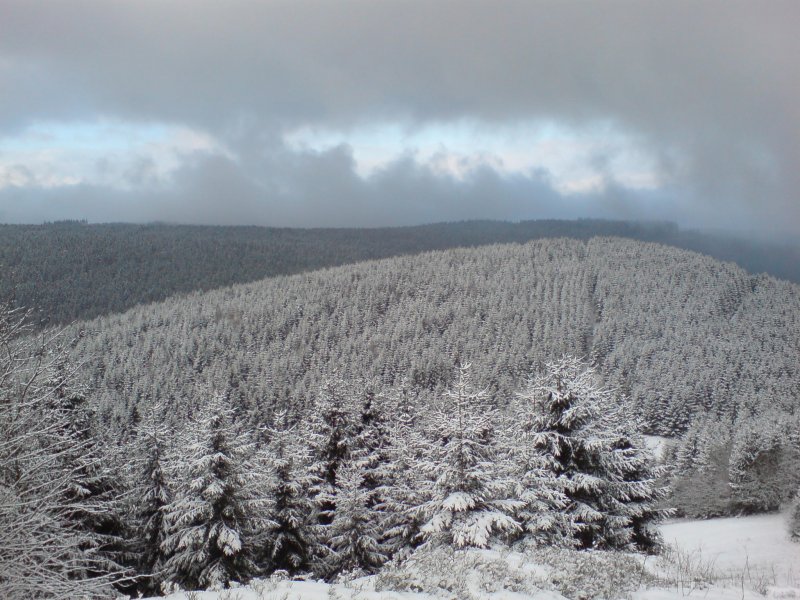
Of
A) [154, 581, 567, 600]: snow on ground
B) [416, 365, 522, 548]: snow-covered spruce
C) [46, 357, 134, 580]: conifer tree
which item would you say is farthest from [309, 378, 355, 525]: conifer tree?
[154, 581, 567, 600]: snow on ground

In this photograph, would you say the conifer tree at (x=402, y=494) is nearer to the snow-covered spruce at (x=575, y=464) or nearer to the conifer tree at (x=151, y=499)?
the snow-covered spruce at (x=575, y=464)

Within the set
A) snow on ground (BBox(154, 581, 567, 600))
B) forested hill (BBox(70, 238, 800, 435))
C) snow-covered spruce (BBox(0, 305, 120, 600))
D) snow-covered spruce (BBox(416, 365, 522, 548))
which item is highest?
snow-covered spruce (BBox(0, 305, 120, 600))

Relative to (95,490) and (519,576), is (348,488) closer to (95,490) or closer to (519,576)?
(95,490)

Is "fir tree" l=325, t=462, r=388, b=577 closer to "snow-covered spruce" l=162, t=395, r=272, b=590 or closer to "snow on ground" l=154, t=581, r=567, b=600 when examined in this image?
"snow-covered spruce" l=162, t=395, r=272, b=590

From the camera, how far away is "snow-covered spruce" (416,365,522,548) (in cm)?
1411

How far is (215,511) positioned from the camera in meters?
17.8

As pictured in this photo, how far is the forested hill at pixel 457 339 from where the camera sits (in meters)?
107

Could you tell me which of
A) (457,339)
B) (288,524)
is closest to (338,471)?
(288,524)

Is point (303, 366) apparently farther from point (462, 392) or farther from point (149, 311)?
point (462, 392)

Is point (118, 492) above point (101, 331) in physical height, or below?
above

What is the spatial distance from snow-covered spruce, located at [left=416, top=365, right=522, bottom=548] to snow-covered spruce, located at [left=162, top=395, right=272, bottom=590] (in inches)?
269

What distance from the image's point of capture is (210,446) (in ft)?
59.6

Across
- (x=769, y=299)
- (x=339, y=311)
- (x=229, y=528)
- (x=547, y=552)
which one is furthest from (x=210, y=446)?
(x=769, y=299)

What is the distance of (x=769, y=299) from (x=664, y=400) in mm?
116203
